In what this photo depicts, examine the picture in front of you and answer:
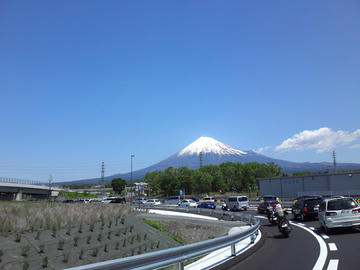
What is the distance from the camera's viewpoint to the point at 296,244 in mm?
12328

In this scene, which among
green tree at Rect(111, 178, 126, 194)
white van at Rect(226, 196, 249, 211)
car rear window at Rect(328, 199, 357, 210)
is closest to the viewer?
car rear window at Rect(328, 199, 357, 210)

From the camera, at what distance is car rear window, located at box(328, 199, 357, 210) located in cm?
1446

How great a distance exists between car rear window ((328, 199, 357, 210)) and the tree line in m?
104

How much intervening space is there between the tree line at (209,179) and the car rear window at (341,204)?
342 ft

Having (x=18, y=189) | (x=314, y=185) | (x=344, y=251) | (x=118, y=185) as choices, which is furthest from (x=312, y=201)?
(x=118, y=185)

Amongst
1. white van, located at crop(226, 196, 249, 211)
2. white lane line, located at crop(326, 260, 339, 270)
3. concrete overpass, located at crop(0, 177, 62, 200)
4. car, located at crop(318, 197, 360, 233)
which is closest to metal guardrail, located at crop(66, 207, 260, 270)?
white lane line, located at crop(326, 260, 339, 270)

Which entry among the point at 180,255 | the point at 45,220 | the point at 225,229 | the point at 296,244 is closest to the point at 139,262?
the point at 180,255

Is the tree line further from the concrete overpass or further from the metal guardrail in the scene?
the metal guardrail

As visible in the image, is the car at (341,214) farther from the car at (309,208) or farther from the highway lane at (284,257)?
the car at (309,208)

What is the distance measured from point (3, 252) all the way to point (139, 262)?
8.57 meters


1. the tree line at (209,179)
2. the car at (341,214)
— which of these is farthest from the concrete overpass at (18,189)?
the car at (341,214)

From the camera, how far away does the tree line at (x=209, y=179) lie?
395 ft

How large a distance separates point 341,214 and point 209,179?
106571 mm

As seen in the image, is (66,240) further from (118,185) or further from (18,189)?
(118,185)
